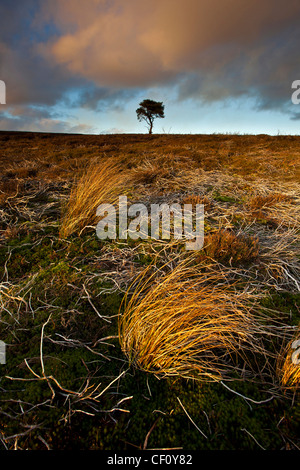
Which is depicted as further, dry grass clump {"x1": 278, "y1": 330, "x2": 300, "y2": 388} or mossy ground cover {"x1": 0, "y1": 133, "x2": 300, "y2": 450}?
dry grass clump {"x1": 278, "y1": 330, "x2": 300, "y2": 388}

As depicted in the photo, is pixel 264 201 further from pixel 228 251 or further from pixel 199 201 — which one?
pixel 228 251

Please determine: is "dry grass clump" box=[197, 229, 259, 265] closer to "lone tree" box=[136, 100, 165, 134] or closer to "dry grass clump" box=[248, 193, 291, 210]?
Answer: "dry grass clump" box=[248, 193, 291, 210]

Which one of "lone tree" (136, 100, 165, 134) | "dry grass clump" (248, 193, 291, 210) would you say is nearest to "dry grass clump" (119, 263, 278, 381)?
"dry grass clump" (248, 193, 291, 210)

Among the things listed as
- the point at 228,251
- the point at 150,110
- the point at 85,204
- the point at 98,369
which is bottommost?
the point at 98,369

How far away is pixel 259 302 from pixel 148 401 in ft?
4.25

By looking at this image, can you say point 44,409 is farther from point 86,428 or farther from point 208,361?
point 208,361

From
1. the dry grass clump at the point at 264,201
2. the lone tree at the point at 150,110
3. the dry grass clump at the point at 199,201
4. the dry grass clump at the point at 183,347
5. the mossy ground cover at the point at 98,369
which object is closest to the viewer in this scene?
the mossy ground cover at the point at 98,369

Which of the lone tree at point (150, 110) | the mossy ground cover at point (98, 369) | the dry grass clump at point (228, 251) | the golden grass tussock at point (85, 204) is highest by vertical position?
the lone tree at point (150, 110)

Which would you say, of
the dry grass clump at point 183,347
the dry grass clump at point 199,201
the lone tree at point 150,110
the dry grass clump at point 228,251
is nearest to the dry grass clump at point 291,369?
the dry grass clump at point 183,347

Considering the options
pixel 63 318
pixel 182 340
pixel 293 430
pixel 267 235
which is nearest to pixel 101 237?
pixel 63 318

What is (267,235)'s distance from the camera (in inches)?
134

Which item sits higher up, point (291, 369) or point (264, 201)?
point (264, 201)

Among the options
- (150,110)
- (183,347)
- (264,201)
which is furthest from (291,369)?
(150,110)

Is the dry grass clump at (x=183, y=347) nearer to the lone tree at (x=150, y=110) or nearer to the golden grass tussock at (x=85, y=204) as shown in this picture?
the golden grass tussock at (x=85, y=204)
